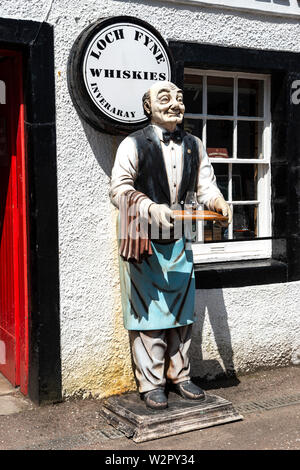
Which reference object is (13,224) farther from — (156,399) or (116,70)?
(156,399)

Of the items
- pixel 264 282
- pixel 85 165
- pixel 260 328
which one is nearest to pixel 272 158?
pixel 264 282

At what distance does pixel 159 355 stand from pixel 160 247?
76 cm

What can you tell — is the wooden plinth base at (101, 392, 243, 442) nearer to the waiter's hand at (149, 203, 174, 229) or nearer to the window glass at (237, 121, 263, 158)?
the waiter's hand at (149, 203, 174, 229)

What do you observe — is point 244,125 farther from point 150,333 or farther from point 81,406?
point 81,406

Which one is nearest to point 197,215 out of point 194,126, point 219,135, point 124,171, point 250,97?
point 124,171

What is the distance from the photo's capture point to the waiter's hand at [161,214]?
418cm

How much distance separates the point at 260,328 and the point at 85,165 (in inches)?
83.6

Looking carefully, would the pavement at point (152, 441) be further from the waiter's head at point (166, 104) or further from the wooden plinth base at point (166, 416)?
the waiter's head at point (166, 104)

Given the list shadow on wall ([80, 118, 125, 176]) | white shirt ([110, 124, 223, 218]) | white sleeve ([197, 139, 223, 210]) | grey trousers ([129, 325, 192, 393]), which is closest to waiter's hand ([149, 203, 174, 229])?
white shirt ([110, 124, 223, 218])

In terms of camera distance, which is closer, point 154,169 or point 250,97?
point 154,169

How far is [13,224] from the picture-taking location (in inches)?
205

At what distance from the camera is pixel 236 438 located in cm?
432
